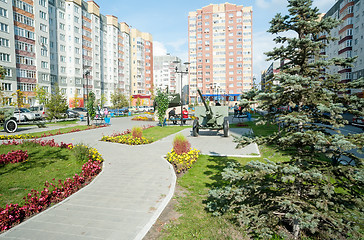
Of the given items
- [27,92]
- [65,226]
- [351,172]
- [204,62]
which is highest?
[204,62]

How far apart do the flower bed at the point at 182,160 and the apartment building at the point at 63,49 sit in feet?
61.8

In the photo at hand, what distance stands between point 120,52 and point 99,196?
78.8m

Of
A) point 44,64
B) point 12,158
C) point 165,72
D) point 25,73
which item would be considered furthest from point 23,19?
point 165,72

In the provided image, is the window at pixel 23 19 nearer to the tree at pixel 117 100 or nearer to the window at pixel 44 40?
the window at pixel 44 40

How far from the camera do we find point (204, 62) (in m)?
88.6

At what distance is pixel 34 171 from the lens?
25.2ft

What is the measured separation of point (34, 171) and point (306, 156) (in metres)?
8.47

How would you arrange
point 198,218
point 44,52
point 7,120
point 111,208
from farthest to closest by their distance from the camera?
1. point 44,52
2. point 7,120
3. point 111,208
4. point 198,218

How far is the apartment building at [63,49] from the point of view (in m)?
38.3

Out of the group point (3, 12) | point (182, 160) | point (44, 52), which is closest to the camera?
point (182, 160)

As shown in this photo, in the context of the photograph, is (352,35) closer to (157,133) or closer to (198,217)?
(157,133)

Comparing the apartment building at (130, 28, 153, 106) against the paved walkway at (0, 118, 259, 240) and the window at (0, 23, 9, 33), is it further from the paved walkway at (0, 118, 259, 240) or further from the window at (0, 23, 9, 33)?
the paved walkway at (0, 118, 259, 240)

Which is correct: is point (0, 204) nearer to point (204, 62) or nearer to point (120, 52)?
point (120, 52)

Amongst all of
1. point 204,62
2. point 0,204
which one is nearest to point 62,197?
point 0,204
